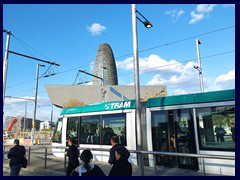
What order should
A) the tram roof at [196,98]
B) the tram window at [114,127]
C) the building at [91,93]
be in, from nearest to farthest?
the tram roof at [196,98] < the tram window at [114,127] < the building at [91,93]

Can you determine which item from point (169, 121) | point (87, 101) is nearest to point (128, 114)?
point (169, 121)

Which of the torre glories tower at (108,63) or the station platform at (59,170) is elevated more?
the torre glories tower at (108,63)

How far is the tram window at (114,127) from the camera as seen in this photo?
10095 mm

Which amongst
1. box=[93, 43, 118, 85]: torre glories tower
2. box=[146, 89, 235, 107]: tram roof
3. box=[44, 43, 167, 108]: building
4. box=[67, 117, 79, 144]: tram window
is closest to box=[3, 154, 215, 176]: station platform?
box=[67, 117, 79, 144]: tram window

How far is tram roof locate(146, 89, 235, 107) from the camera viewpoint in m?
7.94

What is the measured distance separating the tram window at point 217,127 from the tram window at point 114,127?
324 centimetres

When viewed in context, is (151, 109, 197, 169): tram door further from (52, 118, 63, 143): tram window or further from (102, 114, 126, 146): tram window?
(52, 118, 63, 143): tram window

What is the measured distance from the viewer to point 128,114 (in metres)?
10.1

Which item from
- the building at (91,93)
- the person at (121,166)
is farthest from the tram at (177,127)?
the building at (91,93)

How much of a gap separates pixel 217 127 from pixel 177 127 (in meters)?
1.40

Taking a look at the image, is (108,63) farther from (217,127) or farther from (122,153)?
(122,153)

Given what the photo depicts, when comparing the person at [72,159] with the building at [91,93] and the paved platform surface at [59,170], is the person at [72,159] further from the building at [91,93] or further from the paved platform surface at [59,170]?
the building at [91,93]

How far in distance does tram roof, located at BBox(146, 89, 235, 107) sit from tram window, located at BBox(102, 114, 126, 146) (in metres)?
1.43

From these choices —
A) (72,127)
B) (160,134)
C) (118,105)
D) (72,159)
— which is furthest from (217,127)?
(72,127)
